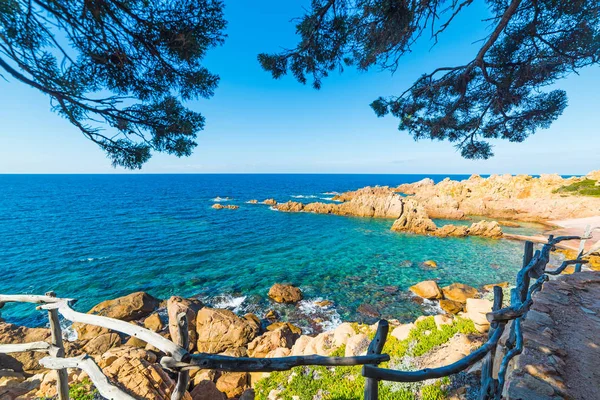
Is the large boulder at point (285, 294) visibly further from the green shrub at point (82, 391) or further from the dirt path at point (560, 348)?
the dirt path at point (560, 348)

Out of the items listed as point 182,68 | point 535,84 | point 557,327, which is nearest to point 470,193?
point 535,84

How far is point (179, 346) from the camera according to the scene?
2.23 m

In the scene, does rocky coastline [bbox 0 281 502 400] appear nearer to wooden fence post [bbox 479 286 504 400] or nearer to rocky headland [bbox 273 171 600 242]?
wooden fence post [bbox 479 286 504 400]

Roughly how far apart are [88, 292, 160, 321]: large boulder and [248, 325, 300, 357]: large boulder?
7.18 meters

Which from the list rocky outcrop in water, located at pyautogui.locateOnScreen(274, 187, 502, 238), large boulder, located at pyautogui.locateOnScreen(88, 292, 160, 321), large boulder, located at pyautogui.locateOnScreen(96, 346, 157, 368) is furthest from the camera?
rocky outcrop in water, located at pyautogui.locateOnScreen(274, 187, 502, 238)

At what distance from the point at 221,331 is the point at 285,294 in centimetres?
492

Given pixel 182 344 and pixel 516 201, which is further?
pixel 516 201

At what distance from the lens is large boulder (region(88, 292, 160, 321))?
12.1m

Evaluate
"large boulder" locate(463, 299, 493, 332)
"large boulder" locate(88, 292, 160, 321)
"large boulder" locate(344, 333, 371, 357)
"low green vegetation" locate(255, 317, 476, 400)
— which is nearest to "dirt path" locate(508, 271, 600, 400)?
"low green vegetation" locate(255, 317, 476, 400)

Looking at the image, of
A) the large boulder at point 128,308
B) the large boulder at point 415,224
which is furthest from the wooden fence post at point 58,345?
the large boulder at point 415,224

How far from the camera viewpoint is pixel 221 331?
10375 mm

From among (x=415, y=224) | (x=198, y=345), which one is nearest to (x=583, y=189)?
(x=415, y=224)

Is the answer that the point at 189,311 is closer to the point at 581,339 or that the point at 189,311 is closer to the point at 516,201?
the point at 581,339

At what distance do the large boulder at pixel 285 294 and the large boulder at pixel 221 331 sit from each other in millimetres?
3626
